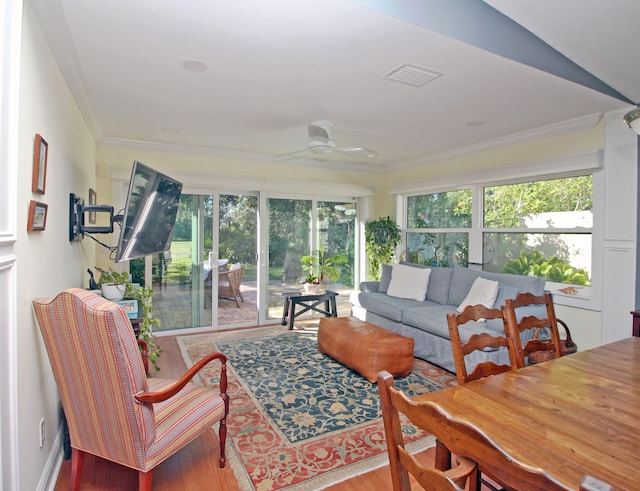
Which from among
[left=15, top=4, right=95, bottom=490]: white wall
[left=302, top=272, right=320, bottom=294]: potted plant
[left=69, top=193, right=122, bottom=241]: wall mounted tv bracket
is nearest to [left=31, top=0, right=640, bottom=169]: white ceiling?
[left=15, top=4, right=95, bottom=490]: white wall

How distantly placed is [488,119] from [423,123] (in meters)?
0.60

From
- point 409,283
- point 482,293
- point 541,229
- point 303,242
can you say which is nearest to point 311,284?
point 303,242

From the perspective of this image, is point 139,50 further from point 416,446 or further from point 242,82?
point 416,446

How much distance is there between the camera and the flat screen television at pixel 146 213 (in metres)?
2.45

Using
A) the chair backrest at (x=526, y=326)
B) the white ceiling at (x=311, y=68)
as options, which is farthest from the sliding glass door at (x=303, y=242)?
the chair backrest at (x=526, y=326)

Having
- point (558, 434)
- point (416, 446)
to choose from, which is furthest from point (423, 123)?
point (558, 434)

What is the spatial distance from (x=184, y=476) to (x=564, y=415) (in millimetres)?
1868

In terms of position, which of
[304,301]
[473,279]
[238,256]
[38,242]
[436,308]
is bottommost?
[304,301]

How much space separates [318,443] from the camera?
7.61ft

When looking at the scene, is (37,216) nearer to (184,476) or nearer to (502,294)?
(184,476)

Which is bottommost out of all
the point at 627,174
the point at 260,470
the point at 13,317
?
the point at 260,470

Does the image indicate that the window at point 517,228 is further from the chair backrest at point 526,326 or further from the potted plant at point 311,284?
the chair backrest at point 526,326

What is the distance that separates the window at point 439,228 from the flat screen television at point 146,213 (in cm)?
354

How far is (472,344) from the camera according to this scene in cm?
172
